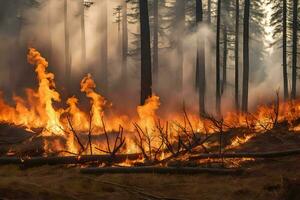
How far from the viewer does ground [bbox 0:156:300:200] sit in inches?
292

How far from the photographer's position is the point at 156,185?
809cm

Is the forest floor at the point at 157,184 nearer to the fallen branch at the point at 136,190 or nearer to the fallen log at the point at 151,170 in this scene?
the fallen branch at the point at 136,190

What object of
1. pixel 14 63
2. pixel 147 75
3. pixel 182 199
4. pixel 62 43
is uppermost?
pixel 62 43

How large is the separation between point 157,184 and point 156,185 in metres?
0.05

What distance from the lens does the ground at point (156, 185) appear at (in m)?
7.41

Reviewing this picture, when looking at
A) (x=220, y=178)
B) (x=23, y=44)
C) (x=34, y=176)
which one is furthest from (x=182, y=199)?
(x=23, y=44)

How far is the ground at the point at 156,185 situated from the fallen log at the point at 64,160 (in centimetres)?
47

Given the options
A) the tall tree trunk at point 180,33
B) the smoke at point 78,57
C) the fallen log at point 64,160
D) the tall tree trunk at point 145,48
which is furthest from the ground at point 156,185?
the tall tree trunk at point 180,33

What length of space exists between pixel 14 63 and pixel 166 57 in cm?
1764

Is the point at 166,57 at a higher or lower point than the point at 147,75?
higher

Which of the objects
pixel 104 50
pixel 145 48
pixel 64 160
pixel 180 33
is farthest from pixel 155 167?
pixel 180 33

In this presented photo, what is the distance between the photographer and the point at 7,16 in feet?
101

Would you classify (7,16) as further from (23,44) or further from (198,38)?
(198,38)

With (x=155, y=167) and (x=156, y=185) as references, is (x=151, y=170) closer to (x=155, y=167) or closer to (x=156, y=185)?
(x=155, y=167)
